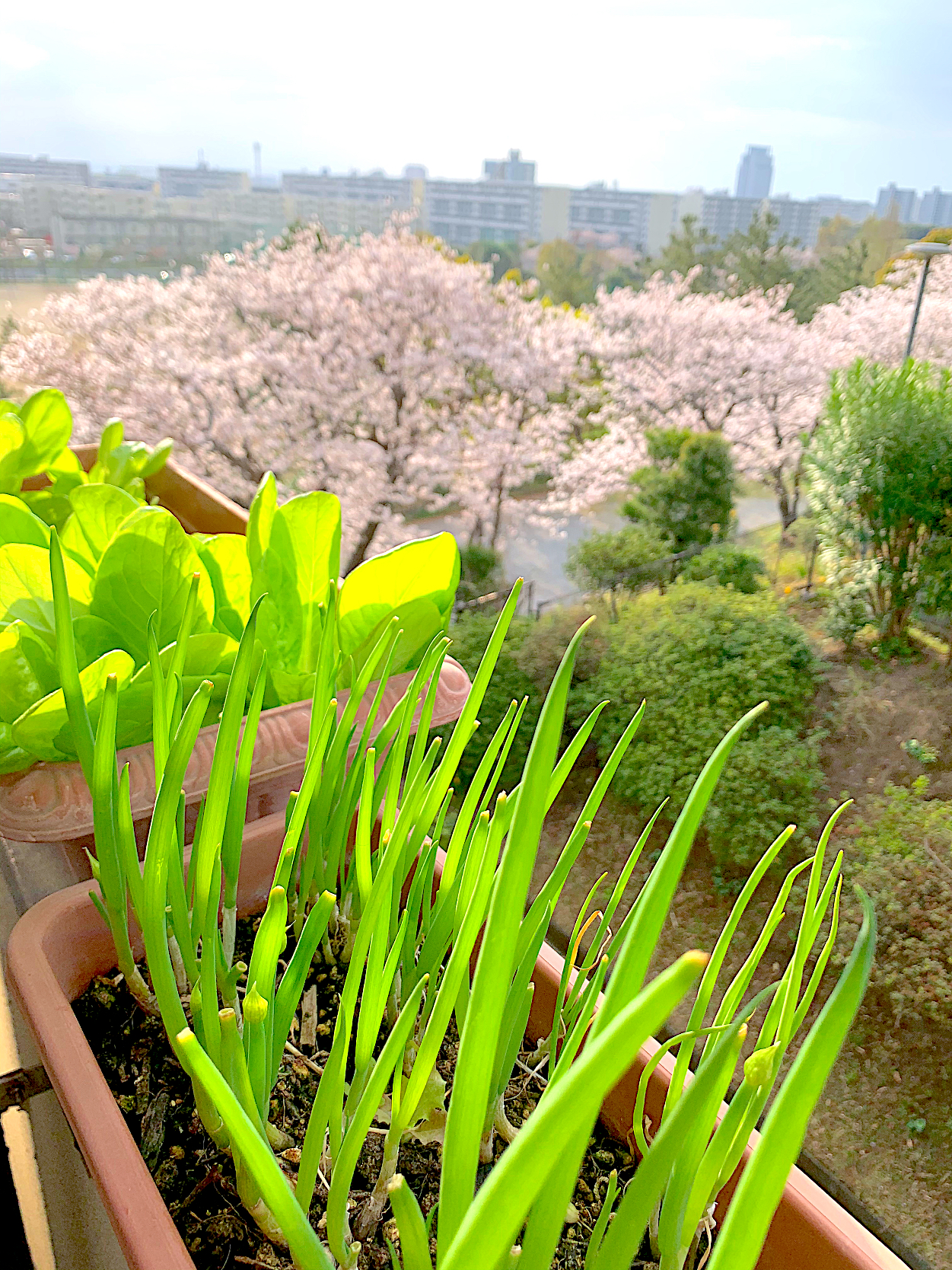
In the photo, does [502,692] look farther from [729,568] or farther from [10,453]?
[10,453]

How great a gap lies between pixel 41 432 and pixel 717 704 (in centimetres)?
96

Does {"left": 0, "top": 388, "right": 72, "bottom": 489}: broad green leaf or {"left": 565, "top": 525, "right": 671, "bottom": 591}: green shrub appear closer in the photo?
{"left": 0, "top": 388, "right": 72, "bottom": 489}: broad green leaf

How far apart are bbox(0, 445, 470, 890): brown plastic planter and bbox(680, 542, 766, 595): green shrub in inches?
49.8

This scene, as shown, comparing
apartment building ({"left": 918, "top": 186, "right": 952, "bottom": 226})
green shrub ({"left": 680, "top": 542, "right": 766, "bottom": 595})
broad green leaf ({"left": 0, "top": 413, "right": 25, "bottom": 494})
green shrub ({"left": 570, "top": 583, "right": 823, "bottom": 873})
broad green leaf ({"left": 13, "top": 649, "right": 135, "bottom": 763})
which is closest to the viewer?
broad green leaf ({"left": 13, "top": 649, "right": 135, "bottom": 763})

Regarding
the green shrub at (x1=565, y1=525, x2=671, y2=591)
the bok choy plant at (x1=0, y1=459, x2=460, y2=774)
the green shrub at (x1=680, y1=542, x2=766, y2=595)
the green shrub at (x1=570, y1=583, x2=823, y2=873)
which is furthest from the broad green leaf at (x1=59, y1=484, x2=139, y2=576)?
the green shrub at (x1=565, y1=525, x2=671, y2=591)

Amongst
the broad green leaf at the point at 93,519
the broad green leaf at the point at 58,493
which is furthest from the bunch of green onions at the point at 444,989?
the broad green leaf at the point at 58,493

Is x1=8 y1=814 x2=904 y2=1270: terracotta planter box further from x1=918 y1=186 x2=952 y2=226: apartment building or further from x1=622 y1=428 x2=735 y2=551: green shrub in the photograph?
x1=622 y1=428 x2=735 y2=551: green shrub

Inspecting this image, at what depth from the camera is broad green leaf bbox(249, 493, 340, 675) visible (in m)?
0.31

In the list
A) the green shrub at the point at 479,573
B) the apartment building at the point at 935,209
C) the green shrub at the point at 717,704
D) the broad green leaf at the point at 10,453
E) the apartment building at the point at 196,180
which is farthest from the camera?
the green shrub at the point at 479,573

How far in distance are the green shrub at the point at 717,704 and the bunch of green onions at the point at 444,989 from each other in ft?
2.69

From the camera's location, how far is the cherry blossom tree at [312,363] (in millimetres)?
3061

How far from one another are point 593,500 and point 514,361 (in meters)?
0.71

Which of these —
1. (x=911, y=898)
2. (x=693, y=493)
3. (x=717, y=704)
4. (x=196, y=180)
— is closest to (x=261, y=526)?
(x=911, y=898)

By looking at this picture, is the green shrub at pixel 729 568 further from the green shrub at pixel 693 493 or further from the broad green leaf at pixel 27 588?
the broad green leaf at pixel 27 588
